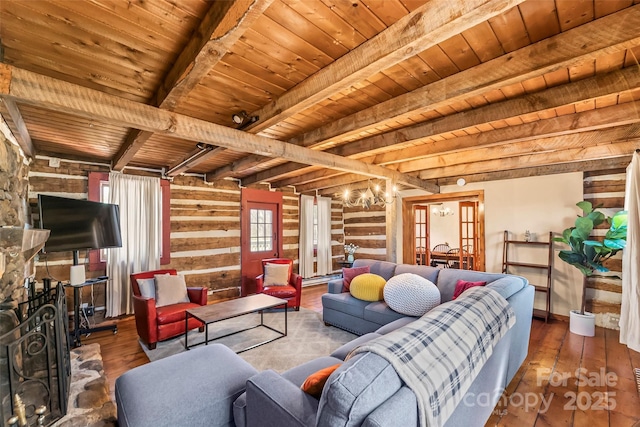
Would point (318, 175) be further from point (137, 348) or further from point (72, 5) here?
point (72, 5)

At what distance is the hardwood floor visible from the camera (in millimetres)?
2135

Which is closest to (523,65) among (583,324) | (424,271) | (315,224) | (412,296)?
(412,296)

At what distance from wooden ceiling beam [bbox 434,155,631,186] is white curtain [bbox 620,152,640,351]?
2306 mm

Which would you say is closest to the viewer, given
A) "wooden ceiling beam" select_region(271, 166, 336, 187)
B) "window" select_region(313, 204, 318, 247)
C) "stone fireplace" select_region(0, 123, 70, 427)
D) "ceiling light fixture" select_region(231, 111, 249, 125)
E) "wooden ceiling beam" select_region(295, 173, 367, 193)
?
"stone fireplace" select_region(0, 123, 70, 427)

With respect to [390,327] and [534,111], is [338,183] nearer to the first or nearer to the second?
[390,327]

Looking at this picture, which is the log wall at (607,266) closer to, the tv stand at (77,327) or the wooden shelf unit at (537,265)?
the wooden shelf unit at (537,265)

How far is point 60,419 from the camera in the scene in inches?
77.6

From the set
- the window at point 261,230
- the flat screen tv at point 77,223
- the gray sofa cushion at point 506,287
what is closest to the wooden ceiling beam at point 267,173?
the window at point 261,230

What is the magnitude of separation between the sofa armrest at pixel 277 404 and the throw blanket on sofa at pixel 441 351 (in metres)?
0.33

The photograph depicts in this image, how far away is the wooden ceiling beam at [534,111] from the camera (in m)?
2.01

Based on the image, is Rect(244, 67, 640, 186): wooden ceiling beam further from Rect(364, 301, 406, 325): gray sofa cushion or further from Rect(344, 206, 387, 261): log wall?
Rect(344, 206, 387, 261): log wall

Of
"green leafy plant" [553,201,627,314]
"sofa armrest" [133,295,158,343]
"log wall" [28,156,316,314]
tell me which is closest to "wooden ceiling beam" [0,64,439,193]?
"sofa armrest" [133,295,158,343]

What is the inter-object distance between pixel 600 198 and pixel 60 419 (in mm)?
6648

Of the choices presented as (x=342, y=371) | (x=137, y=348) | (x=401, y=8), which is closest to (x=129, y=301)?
(x=137, y=348)
